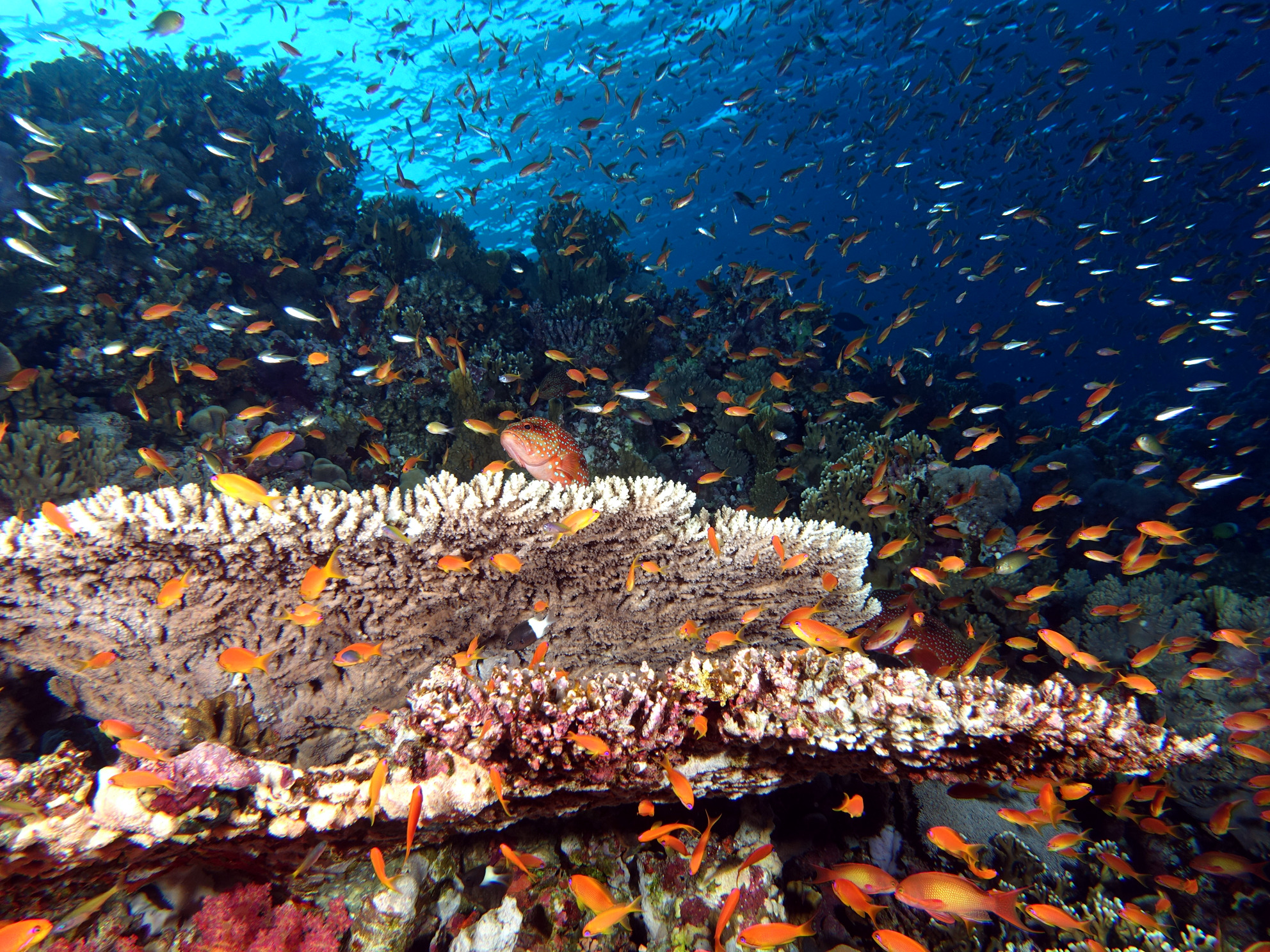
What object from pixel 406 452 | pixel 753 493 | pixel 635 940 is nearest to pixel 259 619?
pixel 635 940

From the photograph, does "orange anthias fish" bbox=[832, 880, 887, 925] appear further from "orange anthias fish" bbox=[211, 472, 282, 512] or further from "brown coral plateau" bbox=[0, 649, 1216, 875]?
"orange anthias fish" bbox=[211, 472, 282, 512]

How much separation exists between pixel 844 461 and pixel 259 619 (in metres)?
6.66

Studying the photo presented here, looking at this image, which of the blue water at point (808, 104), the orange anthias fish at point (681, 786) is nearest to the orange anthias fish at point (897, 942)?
the orange anthias fish at point (681, 786)

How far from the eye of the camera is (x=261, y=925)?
2182 mm

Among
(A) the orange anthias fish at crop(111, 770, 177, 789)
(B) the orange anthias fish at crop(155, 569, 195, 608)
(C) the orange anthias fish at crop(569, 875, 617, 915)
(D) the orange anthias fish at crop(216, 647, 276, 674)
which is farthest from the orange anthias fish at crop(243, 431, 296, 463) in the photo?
(C) the orange anthias fish at crop(569, 875, 617, 915)

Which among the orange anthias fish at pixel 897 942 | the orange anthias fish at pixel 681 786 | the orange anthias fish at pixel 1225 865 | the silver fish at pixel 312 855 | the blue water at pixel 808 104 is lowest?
the orange anthias fish at pixel 1225 865

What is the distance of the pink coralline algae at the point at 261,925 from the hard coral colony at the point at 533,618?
0.05 ft

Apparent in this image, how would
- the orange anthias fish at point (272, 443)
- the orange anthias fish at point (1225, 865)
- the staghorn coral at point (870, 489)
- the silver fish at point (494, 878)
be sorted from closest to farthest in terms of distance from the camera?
the silver fish at point (494, 878) < the orange anthias fish at point (1225, 865) < the orange anthias fish at point (272, 443) < the staghorn coral at point (870, 489)

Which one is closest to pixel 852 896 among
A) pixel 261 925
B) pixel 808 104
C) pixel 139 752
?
pixel 261 925

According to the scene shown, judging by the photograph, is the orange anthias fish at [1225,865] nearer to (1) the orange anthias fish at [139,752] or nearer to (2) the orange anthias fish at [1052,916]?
(2) the orange anthias fish at [1052,916]

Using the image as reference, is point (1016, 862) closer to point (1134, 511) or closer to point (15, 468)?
point (15, 468)

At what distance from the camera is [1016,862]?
319cm

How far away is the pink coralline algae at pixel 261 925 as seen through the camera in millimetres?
2074

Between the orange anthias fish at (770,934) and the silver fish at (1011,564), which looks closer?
the orange anthias fish at (770,934)
